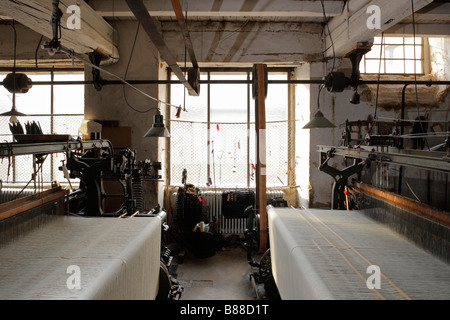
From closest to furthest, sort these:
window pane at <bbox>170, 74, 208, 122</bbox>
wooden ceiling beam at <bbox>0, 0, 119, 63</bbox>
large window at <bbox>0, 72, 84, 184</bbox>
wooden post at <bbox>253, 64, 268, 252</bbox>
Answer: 1. wooden post at <bbox>253, 64, 268, 252</bbox>
2. wooden ceiling beam at <bbox>0, 0, 119, 63</bbox>
3. large window at <bbox>0, 72, 84, 184</bbox>
4. window pane at <bbox>170, 74, 208, 122</bbox>

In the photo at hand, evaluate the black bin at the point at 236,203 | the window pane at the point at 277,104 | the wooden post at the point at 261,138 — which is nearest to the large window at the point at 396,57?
the window pane at the point at 277,104

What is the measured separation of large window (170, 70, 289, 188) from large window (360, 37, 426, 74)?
5.53 ft

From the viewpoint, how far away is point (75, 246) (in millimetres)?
2062

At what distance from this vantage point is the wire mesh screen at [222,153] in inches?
238

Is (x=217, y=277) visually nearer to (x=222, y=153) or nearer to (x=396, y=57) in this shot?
(x=222, y=153)

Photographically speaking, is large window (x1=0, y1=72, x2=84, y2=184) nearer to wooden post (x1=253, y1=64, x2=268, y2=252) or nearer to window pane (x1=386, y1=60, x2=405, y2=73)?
wooden post (x1=253, y1=64, x2=268, y2=252)

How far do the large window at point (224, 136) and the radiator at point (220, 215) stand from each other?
1.11 ft

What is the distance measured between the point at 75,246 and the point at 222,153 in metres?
4.24

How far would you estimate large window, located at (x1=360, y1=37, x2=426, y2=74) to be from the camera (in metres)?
5.91

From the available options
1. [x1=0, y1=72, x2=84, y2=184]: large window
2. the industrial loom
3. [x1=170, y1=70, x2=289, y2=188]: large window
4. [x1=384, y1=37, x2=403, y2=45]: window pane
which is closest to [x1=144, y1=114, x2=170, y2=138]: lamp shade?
the industrial loom

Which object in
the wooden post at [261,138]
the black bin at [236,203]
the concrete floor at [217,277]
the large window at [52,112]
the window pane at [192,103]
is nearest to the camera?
the wooden post at [261,138]

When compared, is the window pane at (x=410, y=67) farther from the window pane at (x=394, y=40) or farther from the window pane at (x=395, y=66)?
the window pane at (x=394, y=40)

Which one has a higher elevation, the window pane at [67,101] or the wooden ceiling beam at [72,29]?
the wooden ceiling beam at [72,29]
